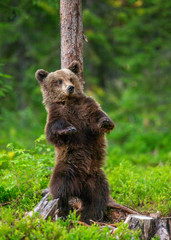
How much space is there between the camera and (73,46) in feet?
18.3

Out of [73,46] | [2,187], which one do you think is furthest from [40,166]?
[73,46]

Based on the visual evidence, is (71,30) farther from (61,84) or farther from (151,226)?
(151,226)

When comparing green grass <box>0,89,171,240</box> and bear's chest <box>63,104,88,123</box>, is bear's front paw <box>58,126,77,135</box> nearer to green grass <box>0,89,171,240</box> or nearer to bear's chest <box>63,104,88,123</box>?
bear's chest <box>63,104,88,123</box>

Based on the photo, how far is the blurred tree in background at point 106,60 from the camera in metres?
12.5

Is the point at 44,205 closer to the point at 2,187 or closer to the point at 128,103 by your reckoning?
the point at 2,187

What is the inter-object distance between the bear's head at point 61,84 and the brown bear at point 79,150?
2 cm

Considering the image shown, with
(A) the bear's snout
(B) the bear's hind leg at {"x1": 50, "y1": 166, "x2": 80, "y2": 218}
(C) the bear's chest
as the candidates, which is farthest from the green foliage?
(A) the bear's snout

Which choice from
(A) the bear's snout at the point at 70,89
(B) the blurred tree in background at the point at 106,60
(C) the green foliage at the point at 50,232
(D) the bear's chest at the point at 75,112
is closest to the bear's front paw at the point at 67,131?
(D) the bear's chest at the point at 75,112

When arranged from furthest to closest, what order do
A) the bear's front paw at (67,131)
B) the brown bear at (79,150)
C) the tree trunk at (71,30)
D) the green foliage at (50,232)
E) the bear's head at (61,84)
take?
the tree trunk at (71,30) < the bear's head at (61,84) < the brown bear at (79,150) < the bear's front paw at (67,131) < the green foliage at (50,232)

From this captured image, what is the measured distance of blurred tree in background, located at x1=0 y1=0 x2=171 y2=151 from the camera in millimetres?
12492

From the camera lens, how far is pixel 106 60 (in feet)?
50.3

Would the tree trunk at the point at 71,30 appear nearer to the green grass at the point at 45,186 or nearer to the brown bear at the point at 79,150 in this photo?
the brown bear at the point at 79,150

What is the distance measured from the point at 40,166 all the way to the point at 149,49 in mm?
9333

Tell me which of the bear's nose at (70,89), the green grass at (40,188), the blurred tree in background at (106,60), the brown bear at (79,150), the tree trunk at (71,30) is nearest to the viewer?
the green grass at (40,188)
